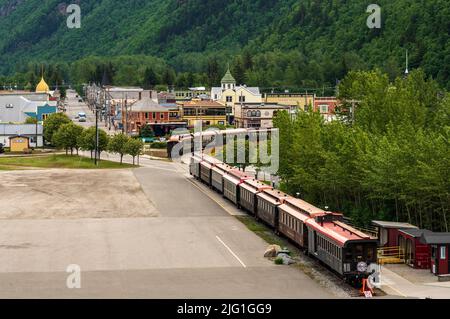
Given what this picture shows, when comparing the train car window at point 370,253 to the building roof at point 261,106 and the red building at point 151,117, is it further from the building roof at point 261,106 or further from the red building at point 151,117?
the red building at point 151,117

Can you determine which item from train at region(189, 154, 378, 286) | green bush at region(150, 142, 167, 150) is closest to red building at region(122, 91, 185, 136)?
green bush at region(150, 142, 167, 150)

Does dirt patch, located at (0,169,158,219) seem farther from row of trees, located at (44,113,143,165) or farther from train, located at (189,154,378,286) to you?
row of trees, located at (44,113,143,165)

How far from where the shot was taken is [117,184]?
89.4 metres

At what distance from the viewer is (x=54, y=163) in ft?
359

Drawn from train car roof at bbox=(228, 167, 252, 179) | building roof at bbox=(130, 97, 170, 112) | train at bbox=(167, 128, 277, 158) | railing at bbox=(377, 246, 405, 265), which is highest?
building roof at bbox=(130, 97, 170, 112)

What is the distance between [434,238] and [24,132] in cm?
9589

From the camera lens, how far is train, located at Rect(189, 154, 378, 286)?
44.0 metres

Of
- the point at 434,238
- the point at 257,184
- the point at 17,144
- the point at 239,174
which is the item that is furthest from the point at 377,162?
the point at 17,144

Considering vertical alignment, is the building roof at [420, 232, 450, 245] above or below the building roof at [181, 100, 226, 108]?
below

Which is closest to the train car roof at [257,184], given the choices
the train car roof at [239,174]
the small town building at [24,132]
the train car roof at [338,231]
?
the train car roof at [239,174]

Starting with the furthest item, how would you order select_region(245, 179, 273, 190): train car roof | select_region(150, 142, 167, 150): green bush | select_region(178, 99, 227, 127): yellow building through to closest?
select_region(178, 99, 227, 127): yellow building → select_region(150, 142, 167, 150): green bush → select_region(245, 179, 273, 190): train car roof

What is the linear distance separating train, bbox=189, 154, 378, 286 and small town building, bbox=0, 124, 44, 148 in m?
61.0

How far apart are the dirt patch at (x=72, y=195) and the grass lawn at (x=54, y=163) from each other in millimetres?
4793
